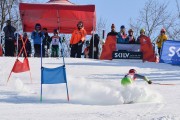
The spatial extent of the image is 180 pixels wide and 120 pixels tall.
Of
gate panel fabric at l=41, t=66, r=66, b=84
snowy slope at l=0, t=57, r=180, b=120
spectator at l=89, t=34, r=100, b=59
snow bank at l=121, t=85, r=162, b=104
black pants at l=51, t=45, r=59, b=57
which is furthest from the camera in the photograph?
spectator at l=89, t=34, r=100, b=59

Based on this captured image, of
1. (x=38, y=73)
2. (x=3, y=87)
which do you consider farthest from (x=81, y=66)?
(x=3, y=87)

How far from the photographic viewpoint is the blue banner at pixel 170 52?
1917cm

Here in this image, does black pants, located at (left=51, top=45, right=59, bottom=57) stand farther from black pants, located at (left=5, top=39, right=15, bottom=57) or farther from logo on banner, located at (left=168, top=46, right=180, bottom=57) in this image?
logo on banner, located at (left=168, top=46, right=180, bottom=57)

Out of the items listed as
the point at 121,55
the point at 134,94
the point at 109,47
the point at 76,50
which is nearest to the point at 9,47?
the point at 76,50

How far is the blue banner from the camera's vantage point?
62.9 ft

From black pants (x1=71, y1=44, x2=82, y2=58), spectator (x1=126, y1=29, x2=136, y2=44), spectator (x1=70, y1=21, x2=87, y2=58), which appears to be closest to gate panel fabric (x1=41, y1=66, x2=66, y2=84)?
spectator (x1=70, y1=21, x2=87, y2=58)

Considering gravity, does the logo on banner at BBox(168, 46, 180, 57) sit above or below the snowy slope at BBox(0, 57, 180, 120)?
above

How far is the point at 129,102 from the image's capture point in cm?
973

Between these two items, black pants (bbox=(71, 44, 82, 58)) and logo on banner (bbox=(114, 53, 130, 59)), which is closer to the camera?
logo on banner (bbox=(114, 53, 130, 59))

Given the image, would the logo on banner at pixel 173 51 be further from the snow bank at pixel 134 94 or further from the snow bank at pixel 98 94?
the snow bank at pixel 134 94

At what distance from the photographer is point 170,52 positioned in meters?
19.2

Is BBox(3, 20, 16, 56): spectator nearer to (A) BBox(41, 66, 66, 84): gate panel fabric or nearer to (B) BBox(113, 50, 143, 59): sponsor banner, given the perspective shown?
(B) BBox(113, 50, 143, 59): sponsor banner

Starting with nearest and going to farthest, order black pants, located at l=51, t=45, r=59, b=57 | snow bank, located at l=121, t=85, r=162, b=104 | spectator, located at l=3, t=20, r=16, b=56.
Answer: snow bank, located at l=121, t=85, r=162, b=104 → spectator, located at l=3, t=20, r=16, b=56 → black pants, located at l=51, t=45, r=59, b=57

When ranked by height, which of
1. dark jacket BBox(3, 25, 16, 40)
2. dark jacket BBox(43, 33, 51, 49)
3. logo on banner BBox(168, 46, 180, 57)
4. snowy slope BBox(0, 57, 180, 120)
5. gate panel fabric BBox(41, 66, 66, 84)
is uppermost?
dark jacket BBox(3, 25, 16, 40)
